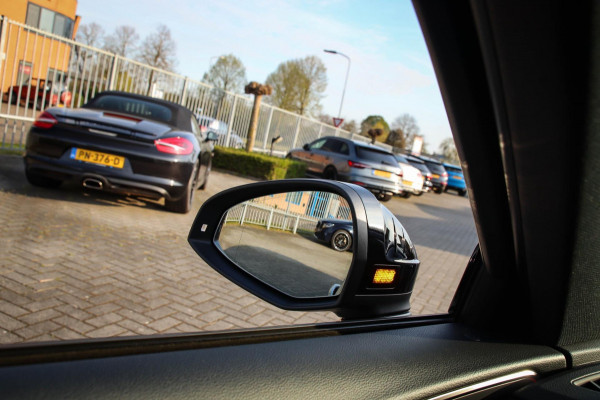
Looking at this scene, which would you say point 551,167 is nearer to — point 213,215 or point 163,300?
point 213,215

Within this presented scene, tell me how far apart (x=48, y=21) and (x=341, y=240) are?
1318 inches

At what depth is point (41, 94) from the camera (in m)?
10.6

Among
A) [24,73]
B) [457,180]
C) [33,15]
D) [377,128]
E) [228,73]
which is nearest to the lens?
[24,73]

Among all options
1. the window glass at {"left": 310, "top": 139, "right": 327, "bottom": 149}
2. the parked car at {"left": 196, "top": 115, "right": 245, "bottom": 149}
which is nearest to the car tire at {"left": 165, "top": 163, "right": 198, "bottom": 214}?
the window glass at {"left": 310, "top": 139, "right": 327, "bottom": 149}

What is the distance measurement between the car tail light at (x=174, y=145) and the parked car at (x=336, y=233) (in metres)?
5.09

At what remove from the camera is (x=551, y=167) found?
0.83 meters

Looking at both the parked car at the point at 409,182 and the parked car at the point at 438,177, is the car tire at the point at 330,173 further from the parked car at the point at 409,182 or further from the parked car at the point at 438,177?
the parked car at the point at 438,177

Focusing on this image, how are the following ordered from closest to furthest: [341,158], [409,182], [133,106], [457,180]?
[133,106] < [409,182] < [341,158] < [457,180]

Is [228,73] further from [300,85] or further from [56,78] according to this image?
[56,78]

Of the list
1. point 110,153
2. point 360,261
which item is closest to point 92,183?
point 110,153

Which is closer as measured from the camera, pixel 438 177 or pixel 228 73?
pixel 438 177

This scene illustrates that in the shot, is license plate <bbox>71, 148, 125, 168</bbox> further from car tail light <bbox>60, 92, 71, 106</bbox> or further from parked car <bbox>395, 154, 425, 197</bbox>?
car tail light <bbox>60, 92, 71, 106</bbox>

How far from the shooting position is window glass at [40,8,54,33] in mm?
28500

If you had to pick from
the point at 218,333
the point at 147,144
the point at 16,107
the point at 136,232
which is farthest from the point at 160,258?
the point at 16,107
